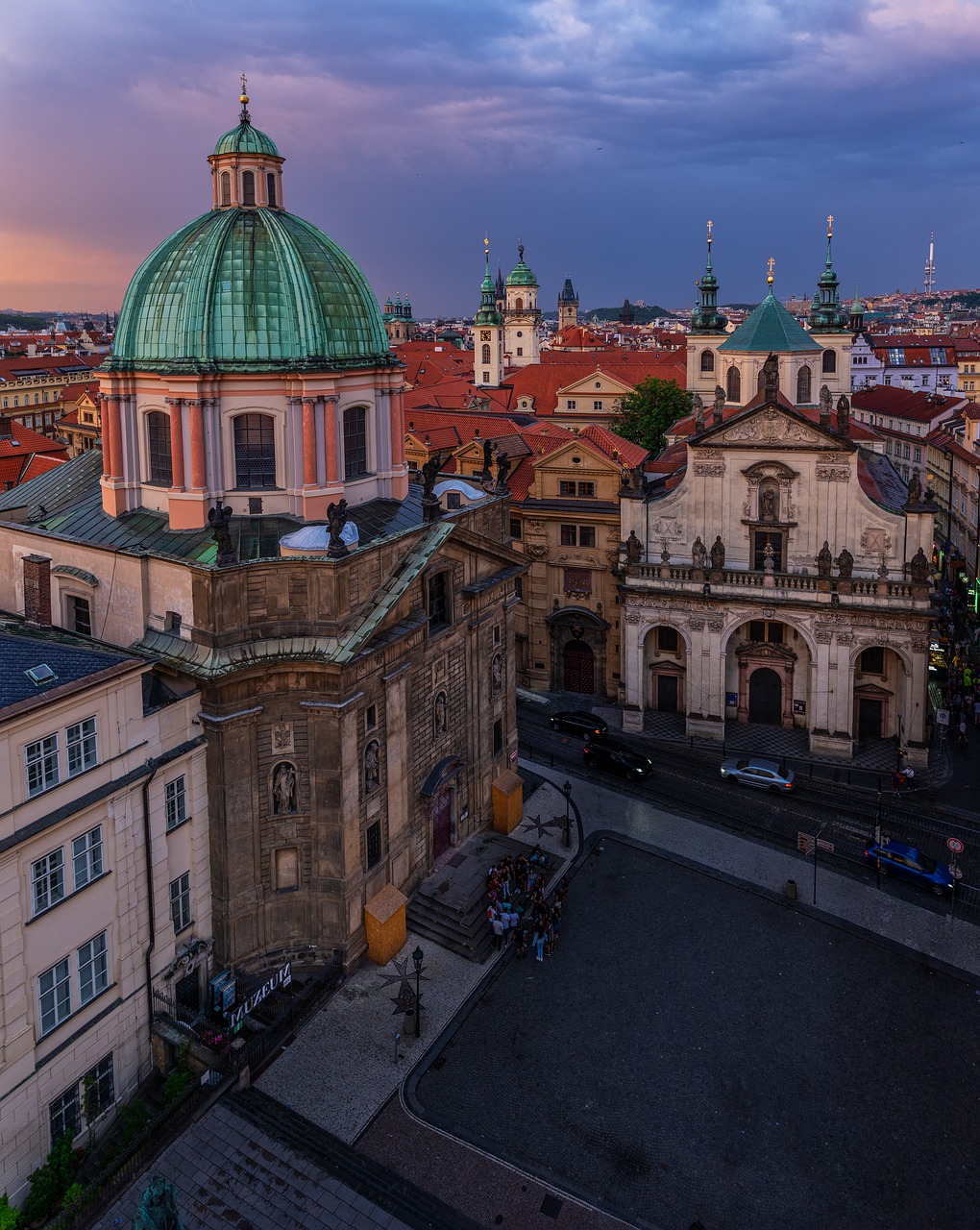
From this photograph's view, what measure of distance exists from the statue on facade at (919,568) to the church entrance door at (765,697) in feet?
28.9

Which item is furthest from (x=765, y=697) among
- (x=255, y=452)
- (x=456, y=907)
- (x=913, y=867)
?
(x=255, y=452)

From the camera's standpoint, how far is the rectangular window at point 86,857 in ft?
85.4

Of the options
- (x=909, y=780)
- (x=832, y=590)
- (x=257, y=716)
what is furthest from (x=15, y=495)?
(x=909, y=780)

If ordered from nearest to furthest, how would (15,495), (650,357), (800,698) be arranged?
1. (15,495)
2. (800,698)
3. (650,357)

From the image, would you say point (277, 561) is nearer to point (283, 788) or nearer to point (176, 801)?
point (283, 788)

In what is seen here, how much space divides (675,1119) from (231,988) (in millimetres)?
13691

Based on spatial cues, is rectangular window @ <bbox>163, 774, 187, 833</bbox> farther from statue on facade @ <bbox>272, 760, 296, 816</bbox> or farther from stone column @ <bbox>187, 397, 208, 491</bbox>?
stone column @ <bbox>187, 397, 208, 491</bbox>

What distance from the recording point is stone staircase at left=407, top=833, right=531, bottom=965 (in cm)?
3553

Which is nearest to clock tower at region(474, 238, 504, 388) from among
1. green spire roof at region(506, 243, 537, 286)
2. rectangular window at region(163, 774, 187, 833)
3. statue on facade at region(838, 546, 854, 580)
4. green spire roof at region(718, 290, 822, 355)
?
green spire roof at region(506, 243, 537, 286)

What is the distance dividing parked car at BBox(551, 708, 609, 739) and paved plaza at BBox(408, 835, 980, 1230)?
51.5ft

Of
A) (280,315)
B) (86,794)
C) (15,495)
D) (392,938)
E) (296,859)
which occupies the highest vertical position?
(280,315)

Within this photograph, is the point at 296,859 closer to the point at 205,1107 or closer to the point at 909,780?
the point at 205,1107

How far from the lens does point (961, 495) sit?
271 ft

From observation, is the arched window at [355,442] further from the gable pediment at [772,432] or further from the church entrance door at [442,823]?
the gable pediment at [772,432]
